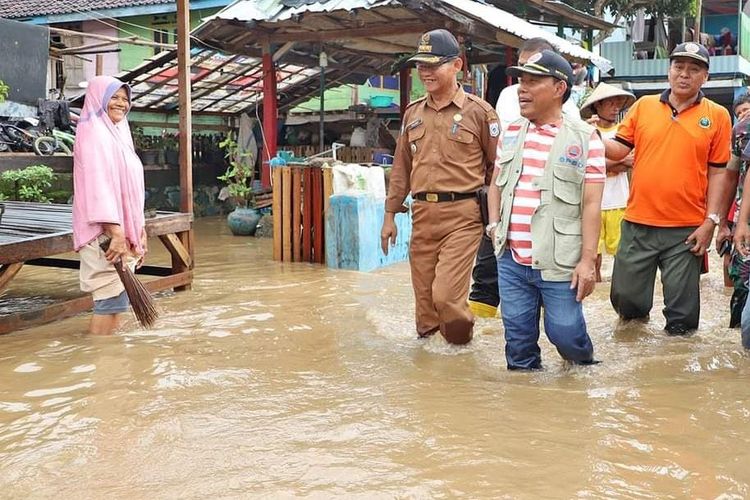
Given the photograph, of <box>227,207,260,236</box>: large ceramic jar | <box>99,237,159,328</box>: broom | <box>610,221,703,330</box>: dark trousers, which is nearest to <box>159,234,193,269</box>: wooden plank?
<box>99,237,159,328</box>: broom

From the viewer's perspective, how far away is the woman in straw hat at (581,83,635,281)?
22.3 ft

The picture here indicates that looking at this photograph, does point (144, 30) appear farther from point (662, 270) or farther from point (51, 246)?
point (662, 270)

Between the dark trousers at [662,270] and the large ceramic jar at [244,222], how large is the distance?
7.22 metres

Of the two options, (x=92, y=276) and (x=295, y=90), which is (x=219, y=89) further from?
(x=92, y=276)

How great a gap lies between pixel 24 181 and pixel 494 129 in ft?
24.5

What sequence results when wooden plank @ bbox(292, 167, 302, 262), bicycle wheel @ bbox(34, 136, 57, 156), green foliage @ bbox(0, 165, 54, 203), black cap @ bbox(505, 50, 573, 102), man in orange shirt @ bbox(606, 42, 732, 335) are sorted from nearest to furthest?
black cap @ bbox(505, 50, 573, 102) < man in orange shirt @ bbox(606, 42, 732, 335) < wooden plank @ bbox(292, 167, 302, 262) < green foliage @ bbox(0, 165, 54, 203) < bicycle wheel @ bbox(34, 136, 57, 156)

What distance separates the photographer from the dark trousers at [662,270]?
5223 mm

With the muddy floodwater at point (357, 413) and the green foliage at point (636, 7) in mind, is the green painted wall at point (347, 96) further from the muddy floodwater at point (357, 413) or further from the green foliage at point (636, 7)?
the muddy floodwater at point (357, 413)

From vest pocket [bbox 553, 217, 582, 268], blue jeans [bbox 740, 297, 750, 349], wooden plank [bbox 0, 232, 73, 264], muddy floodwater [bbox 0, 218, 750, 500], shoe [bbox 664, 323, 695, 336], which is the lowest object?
muddy floodwater [bbox 0, 218, 750, 500]

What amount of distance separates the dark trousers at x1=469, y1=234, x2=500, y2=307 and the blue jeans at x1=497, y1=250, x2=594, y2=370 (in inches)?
54.0

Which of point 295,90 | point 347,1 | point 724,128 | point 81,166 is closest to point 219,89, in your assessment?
point 295,90

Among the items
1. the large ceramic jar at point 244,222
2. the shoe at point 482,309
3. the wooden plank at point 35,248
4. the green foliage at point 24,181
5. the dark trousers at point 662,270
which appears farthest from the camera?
the large ceramic jar at point 244,222

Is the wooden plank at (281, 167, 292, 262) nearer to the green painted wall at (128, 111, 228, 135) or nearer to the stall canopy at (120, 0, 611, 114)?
the stall canopy at (120, 0, 611, 114)

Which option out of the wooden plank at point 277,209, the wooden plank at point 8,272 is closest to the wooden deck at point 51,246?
the wooden plank at point 8,272
